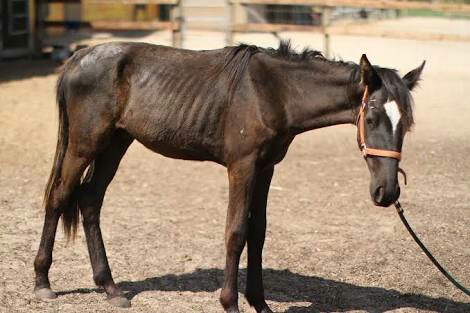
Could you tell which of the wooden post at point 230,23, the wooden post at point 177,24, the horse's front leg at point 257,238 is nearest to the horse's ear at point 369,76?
the horse's front leg at point 257,238

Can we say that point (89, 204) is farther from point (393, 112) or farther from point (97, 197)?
point (393, 112)

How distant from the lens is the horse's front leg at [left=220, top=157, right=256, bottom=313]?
14.9 feet

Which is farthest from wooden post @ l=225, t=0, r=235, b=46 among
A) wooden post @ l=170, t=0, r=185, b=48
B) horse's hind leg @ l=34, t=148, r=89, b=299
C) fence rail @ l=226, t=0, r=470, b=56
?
horse's hind leg @ l=34, t=148, r=89, b=299

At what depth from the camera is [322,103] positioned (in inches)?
179

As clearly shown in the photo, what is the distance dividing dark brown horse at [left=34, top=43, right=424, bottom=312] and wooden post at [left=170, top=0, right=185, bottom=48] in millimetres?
9717

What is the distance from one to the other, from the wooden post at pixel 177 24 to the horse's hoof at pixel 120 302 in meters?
10.0

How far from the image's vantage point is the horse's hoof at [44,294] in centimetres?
502

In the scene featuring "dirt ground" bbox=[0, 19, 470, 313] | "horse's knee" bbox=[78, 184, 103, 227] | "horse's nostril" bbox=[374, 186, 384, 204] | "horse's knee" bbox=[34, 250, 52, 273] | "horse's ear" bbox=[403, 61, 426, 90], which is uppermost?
"horse's ear" bbox=[403, 61, 426, 90]

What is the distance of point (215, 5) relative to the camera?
26625mm

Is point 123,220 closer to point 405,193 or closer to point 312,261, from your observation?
point 312,261

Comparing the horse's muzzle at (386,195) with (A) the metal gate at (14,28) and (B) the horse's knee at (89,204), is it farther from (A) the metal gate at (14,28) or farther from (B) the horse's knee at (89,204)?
(A) the metal gate at (14,28)

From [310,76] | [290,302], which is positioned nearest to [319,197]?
[290,302]

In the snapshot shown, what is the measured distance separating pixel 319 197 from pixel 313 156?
1.82m

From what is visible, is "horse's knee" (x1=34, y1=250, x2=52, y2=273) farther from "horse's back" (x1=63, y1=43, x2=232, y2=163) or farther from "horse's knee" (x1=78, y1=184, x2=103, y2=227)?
"horse's back" (x1=63, y1=43, x2=232, y2=163)
